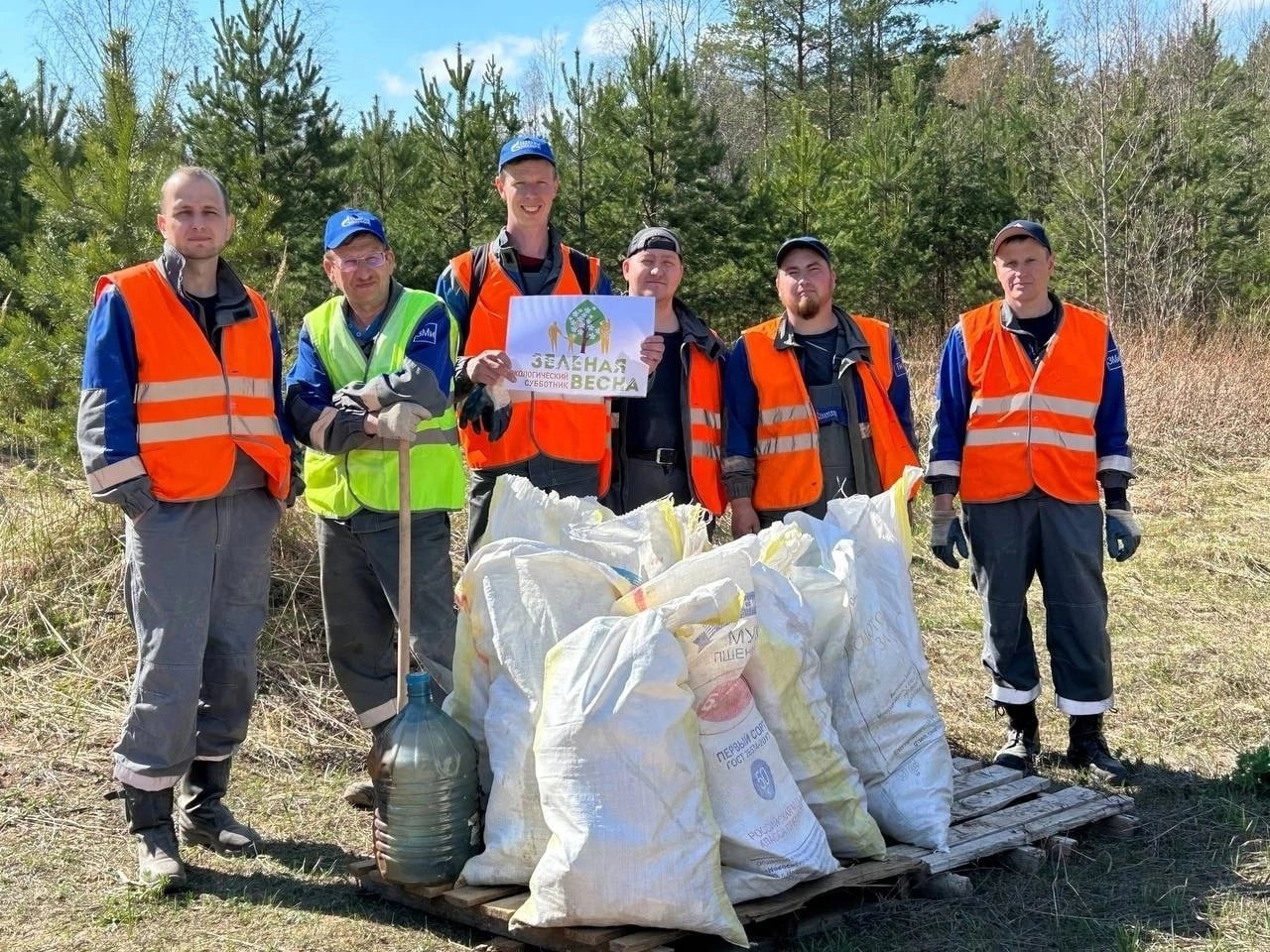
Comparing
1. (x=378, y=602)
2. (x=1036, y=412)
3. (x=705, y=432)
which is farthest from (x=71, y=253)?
(x=1036, y=412)

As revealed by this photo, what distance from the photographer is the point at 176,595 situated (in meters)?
3.53

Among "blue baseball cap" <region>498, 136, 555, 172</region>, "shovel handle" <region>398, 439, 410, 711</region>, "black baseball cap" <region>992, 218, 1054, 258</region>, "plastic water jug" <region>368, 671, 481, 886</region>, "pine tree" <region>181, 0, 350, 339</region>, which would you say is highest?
"pine tree" <region>181, 0, 350, 339</region>

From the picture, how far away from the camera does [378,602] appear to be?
4.18m

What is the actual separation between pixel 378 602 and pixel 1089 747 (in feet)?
8.66

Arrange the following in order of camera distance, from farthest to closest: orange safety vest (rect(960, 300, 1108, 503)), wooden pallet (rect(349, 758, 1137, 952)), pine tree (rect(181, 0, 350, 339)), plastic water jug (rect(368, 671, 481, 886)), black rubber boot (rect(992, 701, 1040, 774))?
pine tree (rect(181, 0, 350, 339)) < black rubber boot (rect(992, 701, 1040, 774)) < orange safety vest (rect(960, 300, 1108, 503)) < plastic water jug (rect(368, 671, 481, 886)) < wooden pallet (rect(349, 758, 1137, 952))

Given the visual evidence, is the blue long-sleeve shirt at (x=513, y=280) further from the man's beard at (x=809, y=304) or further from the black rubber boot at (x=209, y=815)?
the black rubber boot at (x=209, y=815)

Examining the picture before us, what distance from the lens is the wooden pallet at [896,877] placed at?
2979 mm

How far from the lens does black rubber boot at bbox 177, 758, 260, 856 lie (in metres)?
3.86

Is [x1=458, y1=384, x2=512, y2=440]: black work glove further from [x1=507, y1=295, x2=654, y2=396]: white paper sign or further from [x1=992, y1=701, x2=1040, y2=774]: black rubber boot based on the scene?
[x1=992, y1=701, x2=1040, y2=774]: black rubber boot

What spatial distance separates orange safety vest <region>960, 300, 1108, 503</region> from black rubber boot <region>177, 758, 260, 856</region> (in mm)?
2799

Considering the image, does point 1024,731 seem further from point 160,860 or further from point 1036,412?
point 160,860

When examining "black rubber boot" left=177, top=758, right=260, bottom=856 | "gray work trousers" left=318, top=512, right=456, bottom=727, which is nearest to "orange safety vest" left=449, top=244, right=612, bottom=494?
"gray work trousers" left=318, top=512, right=456, bottom=727

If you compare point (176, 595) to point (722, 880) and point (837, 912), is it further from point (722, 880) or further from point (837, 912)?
point (837, 912)

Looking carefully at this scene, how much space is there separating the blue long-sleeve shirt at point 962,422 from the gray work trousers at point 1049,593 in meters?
0.16
